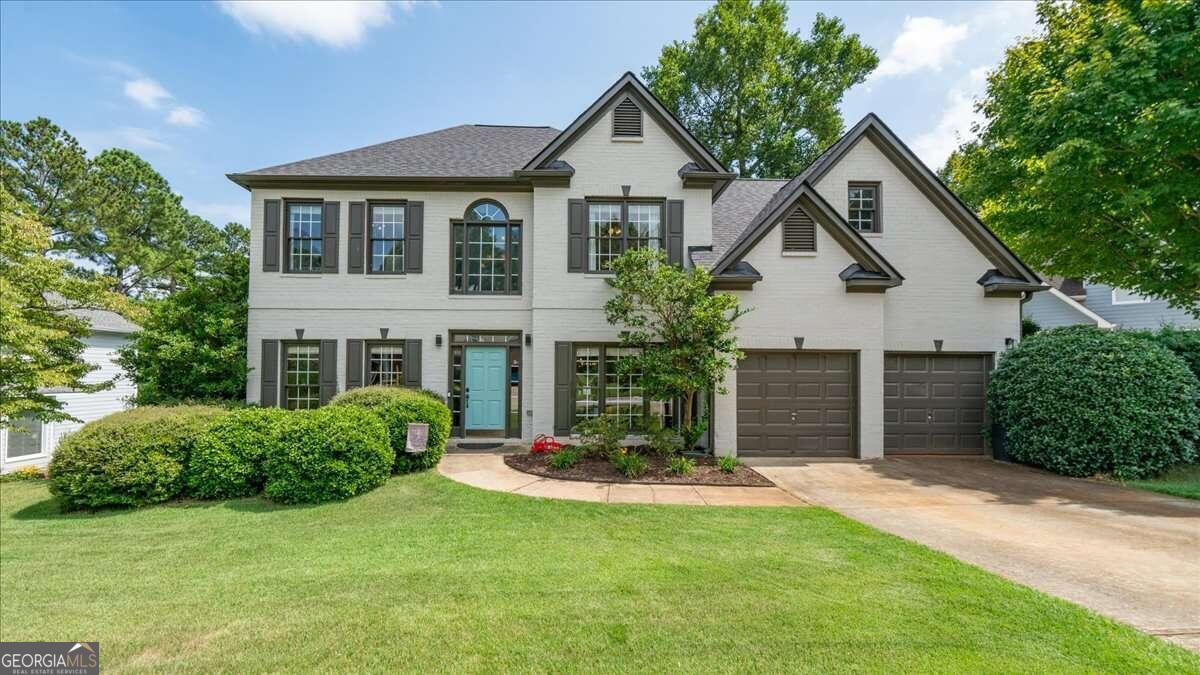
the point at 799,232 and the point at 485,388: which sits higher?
the point at 799,232

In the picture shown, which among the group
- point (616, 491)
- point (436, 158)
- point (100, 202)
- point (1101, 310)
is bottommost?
point (616, 491)

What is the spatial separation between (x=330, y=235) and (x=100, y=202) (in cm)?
2265

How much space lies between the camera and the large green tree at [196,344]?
398 inches

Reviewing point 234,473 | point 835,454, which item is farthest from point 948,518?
point 234,473

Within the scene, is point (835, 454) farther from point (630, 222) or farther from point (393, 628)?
point (393, 628)

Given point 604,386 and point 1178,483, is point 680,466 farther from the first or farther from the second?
point 1178,483

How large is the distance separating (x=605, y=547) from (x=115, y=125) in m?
15.2

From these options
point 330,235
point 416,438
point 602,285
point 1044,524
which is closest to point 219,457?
point 416,438

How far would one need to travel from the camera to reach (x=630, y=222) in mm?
11172

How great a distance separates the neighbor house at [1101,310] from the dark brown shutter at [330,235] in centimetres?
2085

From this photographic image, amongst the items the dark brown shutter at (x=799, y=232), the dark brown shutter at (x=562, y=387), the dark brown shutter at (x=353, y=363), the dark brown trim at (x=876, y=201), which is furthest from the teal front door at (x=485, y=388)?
the dark brown trim at (x=876, y=201)

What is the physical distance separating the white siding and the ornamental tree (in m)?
13.0

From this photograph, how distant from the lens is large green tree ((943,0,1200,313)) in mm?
8547

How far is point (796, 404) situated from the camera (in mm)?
10211
